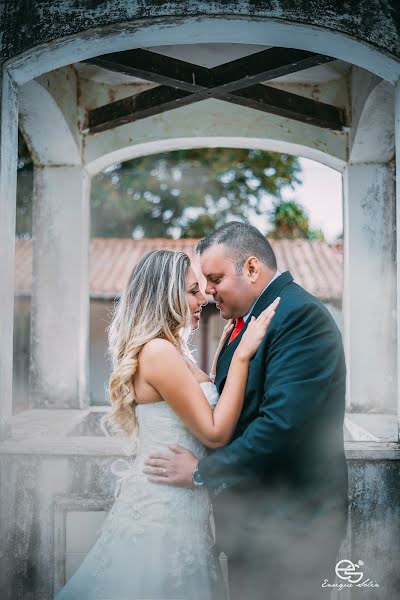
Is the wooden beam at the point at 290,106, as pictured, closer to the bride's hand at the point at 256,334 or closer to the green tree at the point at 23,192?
Result: the bride's hand at the point at 256,334

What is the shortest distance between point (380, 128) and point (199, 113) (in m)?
1.74

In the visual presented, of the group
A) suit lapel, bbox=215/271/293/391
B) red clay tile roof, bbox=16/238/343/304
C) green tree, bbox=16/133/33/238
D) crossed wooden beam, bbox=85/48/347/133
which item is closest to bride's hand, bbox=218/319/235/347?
suit lapel, bbox=215/271/293/391

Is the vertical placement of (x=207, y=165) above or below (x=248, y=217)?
above

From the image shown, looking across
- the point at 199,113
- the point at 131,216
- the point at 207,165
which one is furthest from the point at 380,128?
the point at 131,216

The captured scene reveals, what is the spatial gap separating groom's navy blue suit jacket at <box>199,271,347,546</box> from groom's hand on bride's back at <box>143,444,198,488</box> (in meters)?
0.09

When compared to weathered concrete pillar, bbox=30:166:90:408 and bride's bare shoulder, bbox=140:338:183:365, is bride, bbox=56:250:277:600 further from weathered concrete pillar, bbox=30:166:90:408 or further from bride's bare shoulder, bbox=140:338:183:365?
weathered concrete pillar, bbox=30:166:90:408

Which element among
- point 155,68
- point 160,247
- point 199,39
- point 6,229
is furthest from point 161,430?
point 160,247

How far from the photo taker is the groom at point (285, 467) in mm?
2420

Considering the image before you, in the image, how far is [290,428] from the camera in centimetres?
238

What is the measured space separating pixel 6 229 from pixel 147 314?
1.19 metres

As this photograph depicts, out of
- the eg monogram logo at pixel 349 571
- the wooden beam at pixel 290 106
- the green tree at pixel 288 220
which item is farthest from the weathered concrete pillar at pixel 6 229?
the green tree at pixel 288 220

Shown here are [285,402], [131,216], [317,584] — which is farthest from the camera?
[131,216]

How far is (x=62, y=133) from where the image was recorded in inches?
205

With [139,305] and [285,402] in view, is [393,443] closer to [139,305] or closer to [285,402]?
[285,402]
